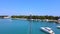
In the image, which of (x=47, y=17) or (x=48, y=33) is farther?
(x=47, y=17)

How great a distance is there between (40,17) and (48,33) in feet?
179

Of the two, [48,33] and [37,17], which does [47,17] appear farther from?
[48,33]

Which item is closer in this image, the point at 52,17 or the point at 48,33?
the point at 48,33

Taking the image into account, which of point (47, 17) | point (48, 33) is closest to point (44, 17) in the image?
point (47, 17)

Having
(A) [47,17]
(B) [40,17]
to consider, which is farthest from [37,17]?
(A) [47,17]

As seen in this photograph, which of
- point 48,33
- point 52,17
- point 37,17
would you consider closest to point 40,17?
point 37,17

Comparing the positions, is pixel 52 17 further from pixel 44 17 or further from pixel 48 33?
pixel 48 33

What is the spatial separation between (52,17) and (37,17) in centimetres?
872

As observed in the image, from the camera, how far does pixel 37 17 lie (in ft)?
261

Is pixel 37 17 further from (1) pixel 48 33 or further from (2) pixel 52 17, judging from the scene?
(1) pixel 48 33

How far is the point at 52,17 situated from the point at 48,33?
5228cm

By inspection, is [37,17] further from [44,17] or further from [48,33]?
[48,33]

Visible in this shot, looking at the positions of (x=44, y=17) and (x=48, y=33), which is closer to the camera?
(x=48, y=33)

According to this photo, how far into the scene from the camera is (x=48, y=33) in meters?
24.5
